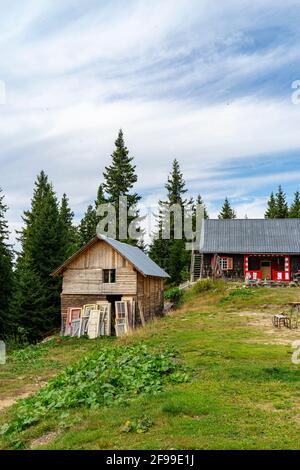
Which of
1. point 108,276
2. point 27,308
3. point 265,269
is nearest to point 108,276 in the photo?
point 108,276

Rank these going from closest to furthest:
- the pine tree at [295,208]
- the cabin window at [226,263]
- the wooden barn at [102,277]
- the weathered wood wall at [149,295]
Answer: the wooden barn at [102,277] < the weathered wood wall at [149,295] < the cabin window at [226,263] < the pine tree at [295,208]

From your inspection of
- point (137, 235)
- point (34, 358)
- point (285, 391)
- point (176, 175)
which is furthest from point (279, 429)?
point (176, 175)

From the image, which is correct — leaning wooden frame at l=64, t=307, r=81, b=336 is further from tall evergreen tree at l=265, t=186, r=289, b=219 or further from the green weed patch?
tall evergreen tree at l=265, t=186, r=289, b=219

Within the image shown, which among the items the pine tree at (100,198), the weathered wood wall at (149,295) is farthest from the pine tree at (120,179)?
the weathered wood wall at (149,295)

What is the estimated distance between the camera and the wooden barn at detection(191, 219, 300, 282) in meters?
44.7

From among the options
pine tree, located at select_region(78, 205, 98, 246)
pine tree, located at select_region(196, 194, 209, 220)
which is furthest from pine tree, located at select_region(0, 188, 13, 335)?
pine tree, located at select_region(196, 194, 209, 220)

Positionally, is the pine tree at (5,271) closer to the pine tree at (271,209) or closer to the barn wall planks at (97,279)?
the barn wall planks at (97,279)

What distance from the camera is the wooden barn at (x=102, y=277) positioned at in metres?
31.4

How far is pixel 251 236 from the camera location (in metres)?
47.2

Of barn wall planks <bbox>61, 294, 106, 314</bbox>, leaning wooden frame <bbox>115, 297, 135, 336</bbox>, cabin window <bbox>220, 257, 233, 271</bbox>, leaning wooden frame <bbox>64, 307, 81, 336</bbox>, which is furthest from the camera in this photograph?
cabin window <bbox>220, 257, 233, 271</bbox>

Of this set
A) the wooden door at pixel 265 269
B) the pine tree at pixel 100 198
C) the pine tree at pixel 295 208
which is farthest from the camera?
the pine tree at pixel 295 208

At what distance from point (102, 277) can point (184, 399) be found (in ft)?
72.9

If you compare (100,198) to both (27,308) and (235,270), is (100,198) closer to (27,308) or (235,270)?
(235,270)
